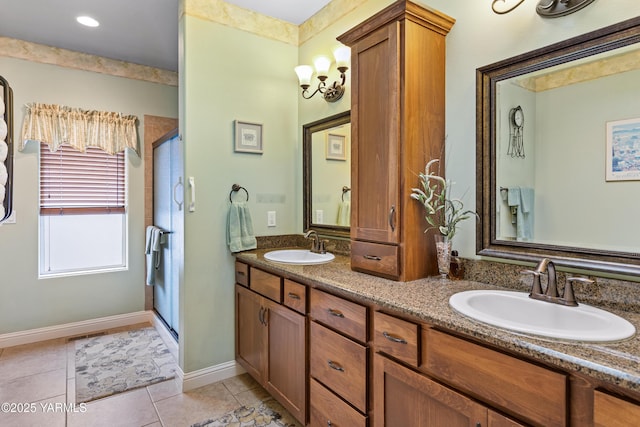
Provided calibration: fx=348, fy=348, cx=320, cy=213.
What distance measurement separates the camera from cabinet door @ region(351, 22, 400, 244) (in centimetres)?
161

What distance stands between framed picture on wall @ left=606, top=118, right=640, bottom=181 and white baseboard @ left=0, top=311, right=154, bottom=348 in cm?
390

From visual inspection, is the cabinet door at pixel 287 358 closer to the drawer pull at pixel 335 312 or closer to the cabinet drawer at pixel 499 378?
the drawer pull at pixel 335 312

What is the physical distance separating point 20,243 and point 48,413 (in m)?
1.71

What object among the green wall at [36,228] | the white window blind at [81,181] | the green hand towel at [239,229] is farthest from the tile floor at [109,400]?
the white window blind at [81,181]

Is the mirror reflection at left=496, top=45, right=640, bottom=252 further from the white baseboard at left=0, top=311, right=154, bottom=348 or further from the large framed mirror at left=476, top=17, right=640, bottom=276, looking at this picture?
the white baseboard at left=0, top=311, right=154, bottom=348

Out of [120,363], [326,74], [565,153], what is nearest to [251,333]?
[120,363]

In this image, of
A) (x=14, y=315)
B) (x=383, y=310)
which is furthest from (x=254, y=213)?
(x=14, y=315)

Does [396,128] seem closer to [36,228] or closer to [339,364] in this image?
[339,364]

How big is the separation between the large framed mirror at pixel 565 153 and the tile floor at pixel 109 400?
1833mm

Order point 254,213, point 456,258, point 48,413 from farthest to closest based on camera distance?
point 254,213 < point 48,413 < point 456,258

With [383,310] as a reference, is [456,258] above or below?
above

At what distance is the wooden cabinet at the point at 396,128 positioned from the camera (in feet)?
5.23

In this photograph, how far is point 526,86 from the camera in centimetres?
146

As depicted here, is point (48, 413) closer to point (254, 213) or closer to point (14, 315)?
point (14, 315)
